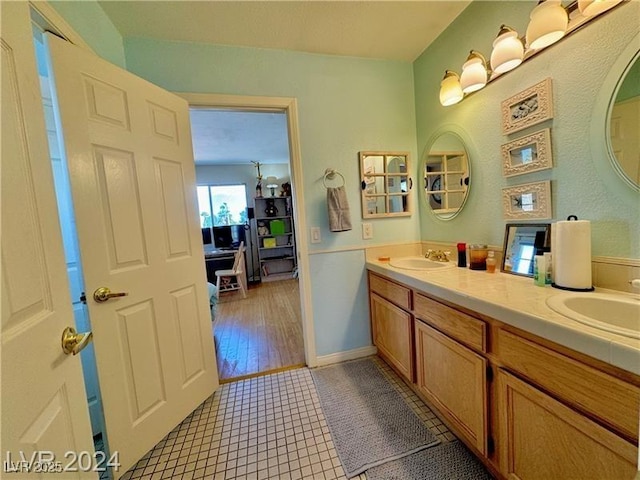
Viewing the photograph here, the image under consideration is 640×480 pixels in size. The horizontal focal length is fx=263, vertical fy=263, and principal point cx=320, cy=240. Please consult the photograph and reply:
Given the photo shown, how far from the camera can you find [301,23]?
1.67 m

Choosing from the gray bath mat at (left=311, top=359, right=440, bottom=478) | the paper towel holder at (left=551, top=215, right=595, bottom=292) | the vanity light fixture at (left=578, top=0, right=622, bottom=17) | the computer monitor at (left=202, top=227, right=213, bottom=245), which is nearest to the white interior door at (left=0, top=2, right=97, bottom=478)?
the gray bath mat at (left=311, top=359, right=440, bottom=478)

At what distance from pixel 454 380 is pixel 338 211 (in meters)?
1.28

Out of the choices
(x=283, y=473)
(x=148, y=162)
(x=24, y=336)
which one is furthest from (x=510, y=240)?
(x=148, y=162)

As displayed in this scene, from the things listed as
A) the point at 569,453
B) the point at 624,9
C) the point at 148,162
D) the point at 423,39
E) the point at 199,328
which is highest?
the point at 423,39

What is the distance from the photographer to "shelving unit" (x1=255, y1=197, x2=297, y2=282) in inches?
213

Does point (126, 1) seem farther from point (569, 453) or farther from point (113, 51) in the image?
point (569, 453)

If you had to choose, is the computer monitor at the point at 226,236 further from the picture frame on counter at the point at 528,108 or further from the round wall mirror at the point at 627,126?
the round wall mirror at the point at 627,126

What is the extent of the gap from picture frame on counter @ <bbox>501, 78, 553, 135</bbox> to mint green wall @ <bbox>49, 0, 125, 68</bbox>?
2.26m

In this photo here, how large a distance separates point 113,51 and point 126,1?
0.31 meters

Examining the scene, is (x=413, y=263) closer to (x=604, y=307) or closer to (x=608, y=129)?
(x=604, y=307)

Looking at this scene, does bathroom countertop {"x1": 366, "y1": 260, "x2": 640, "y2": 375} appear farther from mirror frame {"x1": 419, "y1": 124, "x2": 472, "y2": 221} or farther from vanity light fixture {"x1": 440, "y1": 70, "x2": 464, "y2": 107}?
vanity light fixture {"x1": 440, "y1": 70, "x2": 464, "y2": 107}

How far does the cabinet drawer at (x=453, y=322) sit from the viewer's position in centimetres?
113

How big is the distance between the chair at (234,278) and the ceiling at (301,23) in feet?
10.4

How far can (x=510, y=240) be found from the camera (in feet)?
4.91
